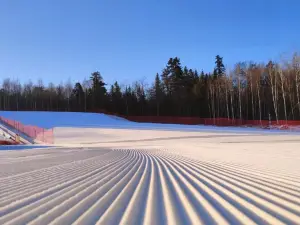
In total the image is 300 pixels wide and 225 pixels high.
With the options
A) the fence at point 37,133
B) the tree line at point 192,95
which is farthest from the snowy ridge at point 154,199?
the tree line at point 192,95

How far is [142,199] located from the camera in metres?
5.19

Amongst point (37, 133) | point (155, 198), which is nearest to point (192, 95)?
point (37, 133)

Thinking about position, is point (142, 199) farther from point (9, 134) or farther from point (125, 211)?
point (9, 134)

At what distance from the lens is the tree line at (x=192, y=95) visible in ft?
207

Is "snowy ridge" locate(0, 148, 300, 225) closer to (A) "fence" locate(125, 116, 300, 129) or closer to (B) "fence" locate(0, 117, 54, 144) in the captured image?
(B) "fence" locate(0, 117, 54, 144)

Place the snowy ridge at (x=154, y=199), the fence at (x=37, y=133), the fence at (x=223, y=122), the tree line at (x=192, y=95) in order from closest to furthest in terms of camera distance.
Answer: the snowy ridge at (x=154, y=199) → the fence at (x=37, y=133) → the fence at (x=223, y=122) → the tree line at (x=192, y=95)

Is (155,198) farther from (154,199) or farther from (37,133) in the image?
(37,133)

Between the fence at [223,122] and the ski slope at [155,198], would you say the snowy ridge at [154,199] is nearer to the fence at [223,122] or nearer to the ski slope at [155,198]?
the ski slope at [155,198]

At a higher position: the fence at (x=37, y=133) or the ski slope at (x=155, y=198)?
the fence at (x=37, y=133)

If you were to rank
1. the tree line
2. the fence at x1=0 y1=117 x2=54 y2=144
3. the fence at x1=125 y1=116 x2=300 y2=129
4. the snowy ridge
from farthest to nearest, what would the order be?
the tree line
the fence at x1=125 y1=116 x2=300 y2=129
the fence at x1=0 y1=117 x2=54 y2=144
the snowy ridge

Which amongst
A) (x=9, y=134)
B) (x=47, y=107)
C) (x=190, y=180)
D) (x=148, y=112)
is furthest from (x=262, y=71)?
(x=190, y=180)

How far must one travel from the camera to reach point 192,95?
254ft

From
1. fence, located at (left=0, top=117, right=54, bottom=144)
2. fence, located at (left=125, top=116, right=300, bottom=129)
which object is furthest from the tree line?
fence, located at (left=0, top=117, right=54, bottom=144)

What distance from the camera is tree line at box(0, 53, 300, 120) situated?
6300 cm
